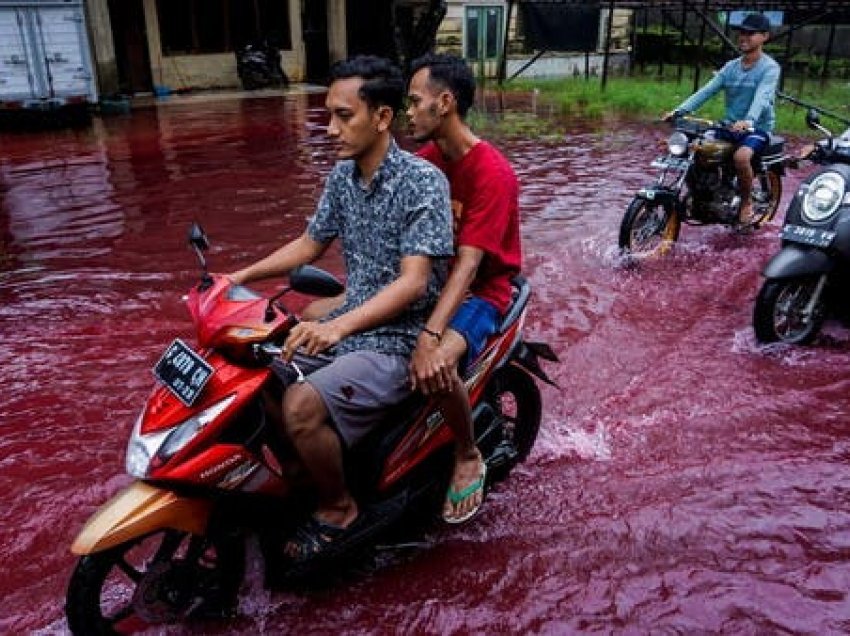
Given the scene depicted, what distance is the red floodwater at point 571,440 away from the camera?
9.95ft

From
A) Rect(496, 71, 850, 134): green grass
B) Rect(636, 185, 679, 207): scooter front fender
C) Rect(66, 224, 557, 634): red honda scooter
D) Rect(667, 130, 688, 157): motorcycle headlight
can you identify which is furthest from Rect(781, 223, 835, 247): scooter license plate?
Rect(496, 71, 850, 134): green grass

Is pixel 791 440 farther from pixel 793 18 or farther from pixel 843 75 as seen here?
pixel 843 75

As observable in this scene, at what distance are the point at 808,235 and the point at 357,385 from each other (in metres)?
3.61

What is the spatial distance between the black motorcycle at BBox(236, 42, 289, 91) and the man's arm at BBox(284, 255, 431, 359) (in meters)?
16.8

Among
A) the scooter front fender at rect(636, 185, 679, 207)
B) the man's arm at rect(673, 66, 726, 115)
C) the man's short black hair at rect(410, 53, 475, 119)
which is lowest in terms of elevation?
the scooter front fender at rect(636, 185, 679, 207)

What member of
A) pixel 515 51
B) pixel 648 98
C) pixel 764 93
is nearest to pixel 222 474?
pixel 764 93

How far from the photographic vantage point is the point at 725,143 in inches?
279

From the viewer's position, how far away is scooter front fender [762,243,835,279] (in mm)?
4926

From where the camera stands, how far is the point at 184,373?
2.45 m

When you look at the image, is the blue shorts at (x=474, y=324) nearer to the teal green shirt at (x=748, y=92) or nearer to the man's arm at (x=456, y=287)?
the man's arm at (x=456, y=287)

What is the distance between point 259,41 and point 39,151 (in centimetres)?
873

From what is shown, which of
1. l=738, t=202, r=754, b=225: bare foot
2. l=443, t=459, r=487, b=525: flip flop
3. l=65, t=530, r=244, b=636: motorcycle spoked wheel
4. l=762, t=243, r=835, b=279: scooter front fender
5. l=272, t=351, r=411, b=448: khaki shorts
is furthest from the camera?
l=738, t=202, r=754, b=225: bare foot

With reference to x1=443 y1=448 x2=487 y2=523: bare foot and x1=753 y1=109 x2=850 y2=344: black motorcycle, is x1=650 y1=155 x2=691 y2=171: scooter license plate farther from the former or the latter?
x1=443 y1=448 x2=487 y2=523: bare foot

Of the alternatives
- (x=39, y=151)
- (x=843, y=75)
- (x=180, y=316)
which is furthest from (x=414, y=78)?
(x=843, y=75)
